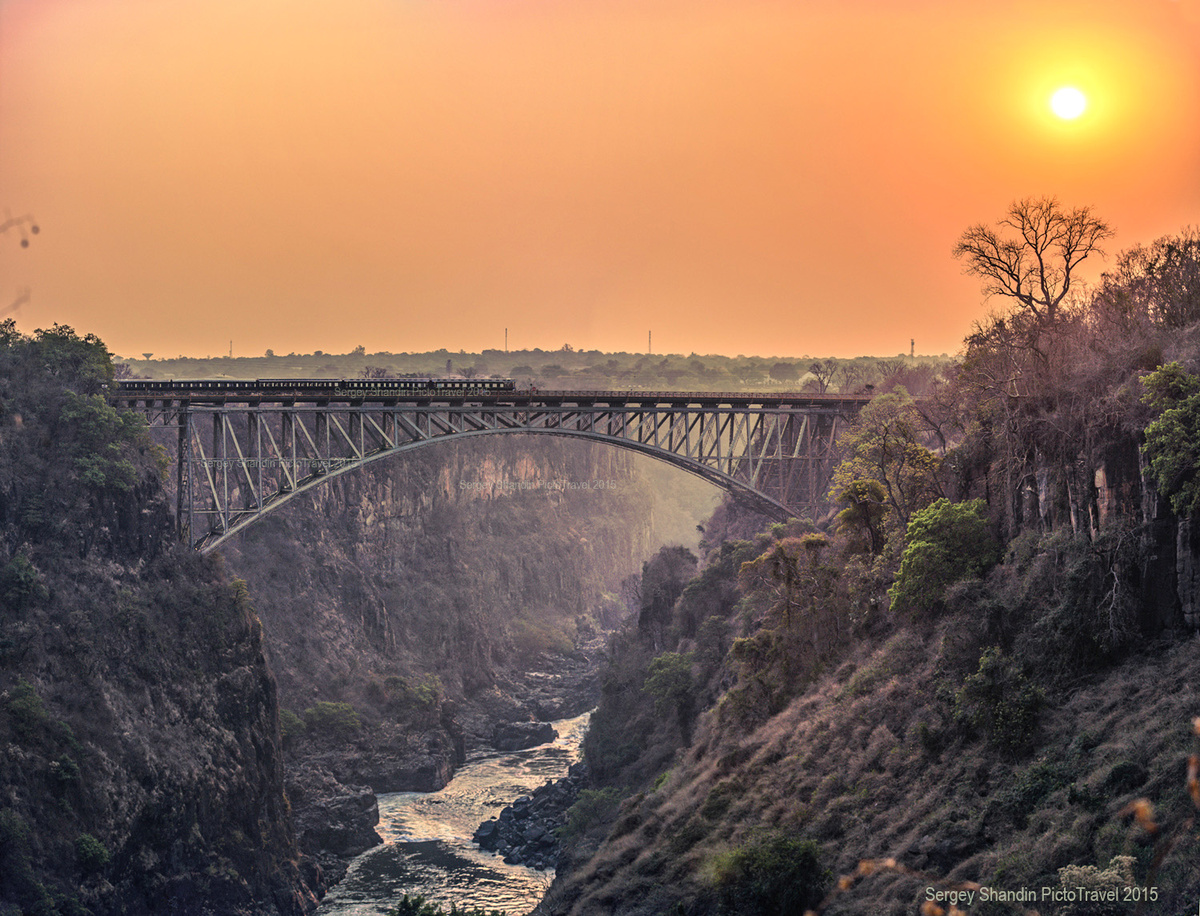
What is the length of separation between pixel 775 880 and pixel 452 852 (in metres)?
37.9

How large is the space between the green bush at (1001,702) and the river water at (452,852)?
29.6 metres

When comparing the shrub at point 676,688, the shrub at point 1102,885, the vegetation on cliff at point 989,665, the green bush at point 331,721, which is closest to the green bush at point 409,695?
the green bush at point 331,721

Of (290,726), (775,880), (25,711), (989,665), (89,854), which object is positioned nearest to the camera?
(775,880)

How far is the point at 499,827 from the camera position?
62250mm

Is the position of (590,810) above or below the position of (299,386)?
below

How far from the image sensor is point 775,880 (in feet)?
86.9

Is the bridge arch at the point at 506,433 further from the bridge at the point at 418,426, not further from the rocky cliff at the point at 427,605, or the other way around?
the rocky cliff at the point at 427,605

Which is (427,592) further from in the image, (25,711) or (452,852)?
(25,711)

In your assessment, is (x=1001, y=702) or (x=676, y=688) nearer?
(x=1001, y=702)

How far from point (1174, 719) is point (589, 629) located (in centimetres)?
10175

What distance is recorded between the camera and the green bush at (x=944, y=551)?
34812 mm

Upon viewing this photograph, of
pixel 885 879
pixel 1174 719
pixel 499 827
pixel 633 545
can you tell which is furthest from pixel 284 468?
pixel 633 545

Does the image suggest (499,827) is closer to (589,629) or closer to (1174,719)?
(1174,719)

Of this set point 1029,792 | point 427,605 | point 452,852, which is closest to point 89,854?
point 452,852
